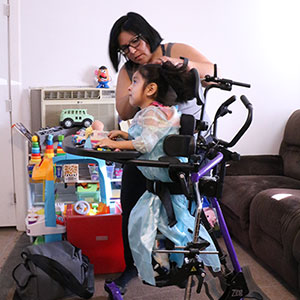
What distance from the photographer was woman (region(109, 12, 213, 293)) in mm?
1475

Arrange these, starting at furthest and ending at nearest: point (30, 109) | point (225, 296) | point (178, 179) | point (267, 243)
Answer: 1. point (30, 109)
2. point (267, 243)
3. point (225, 296)
4. point (178, 179)

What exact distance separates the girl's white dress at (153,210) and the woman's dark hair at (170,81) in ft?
0.29

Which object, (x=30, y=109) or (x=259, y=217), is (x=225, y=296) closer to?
(x=259, y=217)

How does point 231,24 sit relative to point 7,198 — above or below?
above

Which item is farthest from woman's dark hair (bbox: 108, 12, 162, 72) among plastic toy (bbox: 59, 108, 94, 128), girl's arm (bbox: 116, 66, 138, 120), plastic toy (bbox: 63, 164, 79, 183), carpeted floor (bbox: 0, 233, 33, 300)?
carpeted floor (bbox: 0, 233, 33, 300)

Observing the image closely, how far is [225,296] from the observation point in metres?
1.33

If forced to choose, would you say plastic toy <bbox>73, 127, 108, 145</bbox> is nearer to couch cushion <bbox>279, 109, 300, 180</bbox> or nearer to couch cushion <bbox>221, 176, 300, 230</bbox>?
couch cushion <bbox>221, 176, 300, 230</bbox>

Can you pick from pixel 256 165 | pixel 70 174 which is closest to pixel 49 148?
pixel 70 174

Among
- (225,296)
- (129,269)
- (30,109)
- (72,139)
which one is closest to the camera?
(72,139)

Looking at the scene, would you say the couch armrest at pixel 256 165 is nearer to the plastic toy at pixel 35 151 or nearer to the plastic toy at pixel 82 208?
the plastic toy at pixel 82 208

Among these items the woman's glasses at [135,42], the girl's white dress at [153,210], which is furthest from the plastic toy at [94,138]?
the woman's glasses at [135,42]

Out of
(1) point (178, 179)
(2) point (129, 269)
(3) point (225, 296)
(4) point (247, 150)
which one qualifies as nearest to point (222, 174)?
(1) point (178, 179)

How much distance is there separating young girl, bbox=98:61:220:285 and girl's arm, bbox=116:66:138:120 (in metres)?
0.32

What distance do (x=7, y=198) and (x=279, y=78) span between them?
8.03ft
